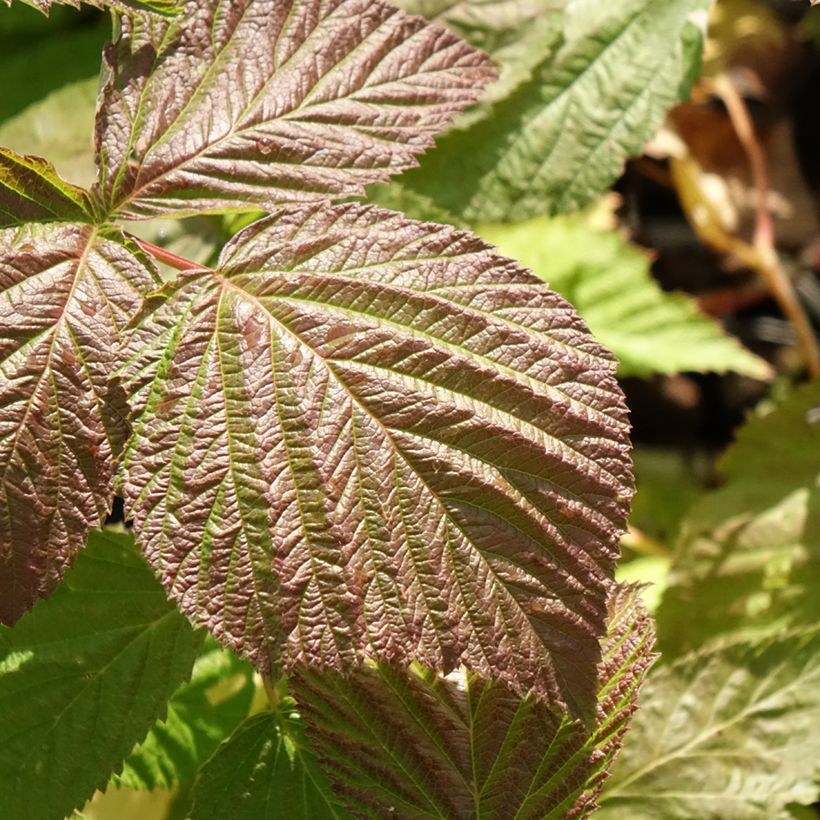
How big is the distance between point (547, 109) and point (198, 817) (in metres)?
1.11

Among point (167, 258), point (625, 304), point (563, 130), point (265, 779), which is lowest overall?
point (265, 779)

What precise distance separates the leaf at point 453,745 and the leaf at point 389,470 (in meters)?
0.12

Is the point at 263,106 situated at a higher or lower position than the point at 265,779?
higher

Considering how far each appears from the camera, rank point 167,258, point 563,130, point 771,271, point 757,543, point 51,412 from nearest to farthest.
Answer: point 51,412 < point 167,258 < point 563,130 < point 757,543 < point 771,271

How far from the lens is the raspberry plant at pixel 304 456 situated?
92 cm

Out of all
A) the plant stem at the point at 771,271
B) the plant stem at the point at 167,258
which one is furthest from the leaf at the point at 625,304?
the plant stem at the point at 167,258

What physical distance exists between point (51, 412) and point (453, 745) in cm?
50

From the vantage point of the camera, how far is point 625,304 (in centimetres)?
191

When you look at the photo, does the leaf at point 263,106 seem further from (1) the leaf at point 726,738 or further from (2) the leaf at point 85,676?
(1) the leaf at point 726,738

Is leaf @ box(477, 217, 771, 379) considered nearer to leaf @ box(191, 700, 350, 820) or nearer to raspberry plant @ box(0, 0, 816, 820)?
raspberry plant @ box(0, 0, 816, 820)

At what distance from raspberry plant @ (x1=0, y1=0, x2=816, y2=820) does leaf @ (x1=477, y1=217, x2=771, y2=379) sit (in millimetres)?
715

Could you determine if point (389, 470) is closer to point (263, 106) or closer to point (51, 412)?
point (51, 412)

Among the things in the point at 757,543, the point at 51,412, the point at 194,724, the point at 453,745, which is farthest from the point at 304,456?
the point at 757,543

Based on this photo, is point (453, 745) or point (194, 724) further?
point (194, 724)
